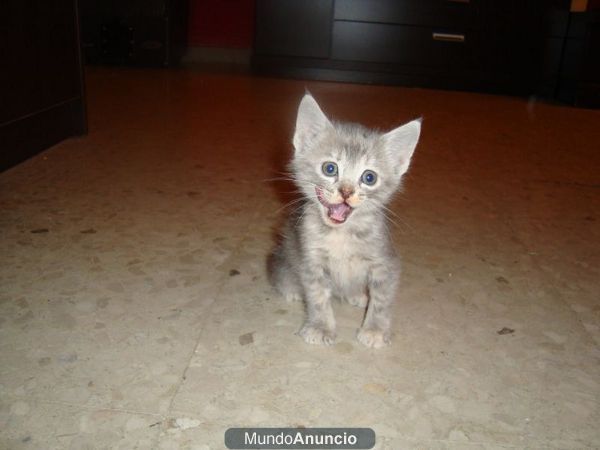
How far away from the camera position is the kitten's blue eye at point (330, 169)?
1369mm

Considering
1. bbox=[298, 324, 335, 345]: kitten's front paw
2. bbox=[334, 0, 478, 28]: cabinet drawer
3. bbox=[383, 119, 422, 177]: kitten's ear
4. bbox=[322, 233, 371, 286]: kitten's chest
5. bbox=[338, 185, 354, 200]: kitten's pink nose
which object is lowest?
bbox=[298, 324, 335, 345]: kitten's front paw

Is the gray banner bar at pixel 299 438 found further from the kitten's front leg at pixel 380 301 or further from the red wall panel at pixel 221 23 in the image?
the red wall panel at pixel 221 23

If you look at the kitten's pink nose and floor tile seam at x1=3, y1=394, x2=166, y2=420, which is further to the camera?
the kitten's pink nose

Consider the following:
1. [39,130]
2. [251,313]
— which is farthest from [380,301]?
[39,130]

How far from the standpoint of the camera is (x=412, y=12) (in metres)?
5.34

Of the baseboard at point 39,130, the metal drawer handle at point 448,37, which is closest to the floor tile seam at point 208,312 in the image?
the baseboard at point 39,130

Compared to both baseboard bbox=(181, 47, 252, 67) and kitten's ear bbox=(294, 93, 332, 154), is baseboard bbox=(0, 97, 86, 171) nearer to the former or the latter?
kitten's ear bbox=(294, 93, 332, 154)

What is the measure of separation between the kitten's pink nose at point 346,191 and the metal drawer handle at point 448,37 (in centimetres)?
469

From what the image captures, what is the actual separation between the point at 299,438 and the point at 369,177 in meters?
0.68

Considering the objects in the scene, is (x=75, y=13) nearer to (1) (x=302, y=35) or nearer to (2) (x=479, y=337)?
(2) (x=479, y=337)

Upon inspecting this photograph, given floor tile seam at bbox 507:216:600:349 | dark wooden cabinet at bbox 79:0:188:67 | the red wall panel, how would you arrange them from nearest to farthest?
floor tile seam at bbox 507:216:600:349 < dark wooden cabinet at bbox 79:0:188:67 < the red wall panel

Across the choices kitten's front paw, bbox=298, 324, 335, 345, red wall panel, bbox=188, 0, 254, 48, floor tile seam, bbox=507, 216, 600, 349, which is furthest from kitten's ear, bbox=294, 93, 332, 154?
red wall panel, bbox=188, 0, 254, 48

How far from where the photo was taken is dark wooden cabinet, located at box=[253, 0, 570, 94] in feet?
17.4

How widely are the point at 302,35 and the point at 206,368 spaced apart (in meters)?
4.90
